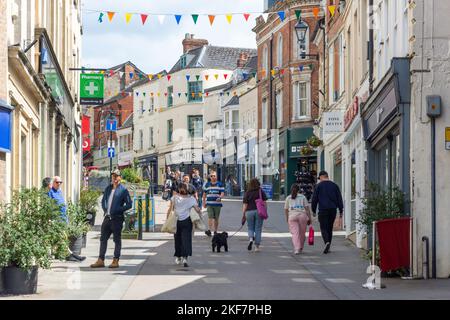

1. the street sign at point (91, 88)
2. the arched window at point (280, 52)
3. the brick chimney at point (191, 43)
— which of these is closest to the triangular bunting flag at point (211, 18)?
the street sign at point (91, 88)

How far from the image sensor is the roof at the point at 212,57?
2950 inches

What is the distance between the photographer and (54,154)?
2400 centimetres

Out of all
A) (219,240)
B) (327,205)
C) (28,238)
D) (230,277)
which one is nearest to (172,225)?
(230,277)

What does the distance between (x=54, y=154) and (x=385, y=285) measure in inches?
490

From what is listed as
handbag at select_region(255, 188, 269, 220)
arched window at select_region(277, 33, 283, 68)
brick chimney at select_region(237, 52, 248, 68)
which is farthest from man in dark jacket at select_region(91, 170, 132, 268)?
brick chimney at select_region(237, 52, 248, 68)

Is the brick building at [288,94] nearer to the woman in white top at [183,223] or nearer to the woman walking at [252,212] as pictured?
the woman walking at [252,212]

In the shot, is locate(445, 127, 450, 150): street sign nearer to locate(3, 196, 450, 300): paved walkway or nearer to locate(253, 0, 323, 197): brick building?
locate(3, 196, 450, 300): paved walkway

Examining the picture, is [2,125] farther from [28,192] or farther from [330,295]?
[330,295]

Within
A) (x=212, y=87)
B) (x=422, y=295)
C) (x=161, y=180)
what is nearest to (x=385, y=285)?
(x=422, y=295)

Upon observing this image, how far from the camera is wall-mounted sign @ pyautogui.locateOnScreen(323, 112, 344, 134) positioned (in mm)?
25828

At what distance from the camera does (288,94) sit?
52.2m

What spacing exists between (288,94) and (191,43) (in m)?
28.8

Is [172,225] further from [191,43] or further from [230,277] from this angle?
[191,43]

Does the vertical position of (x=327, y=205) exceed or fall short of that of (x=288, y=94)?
it falls short
